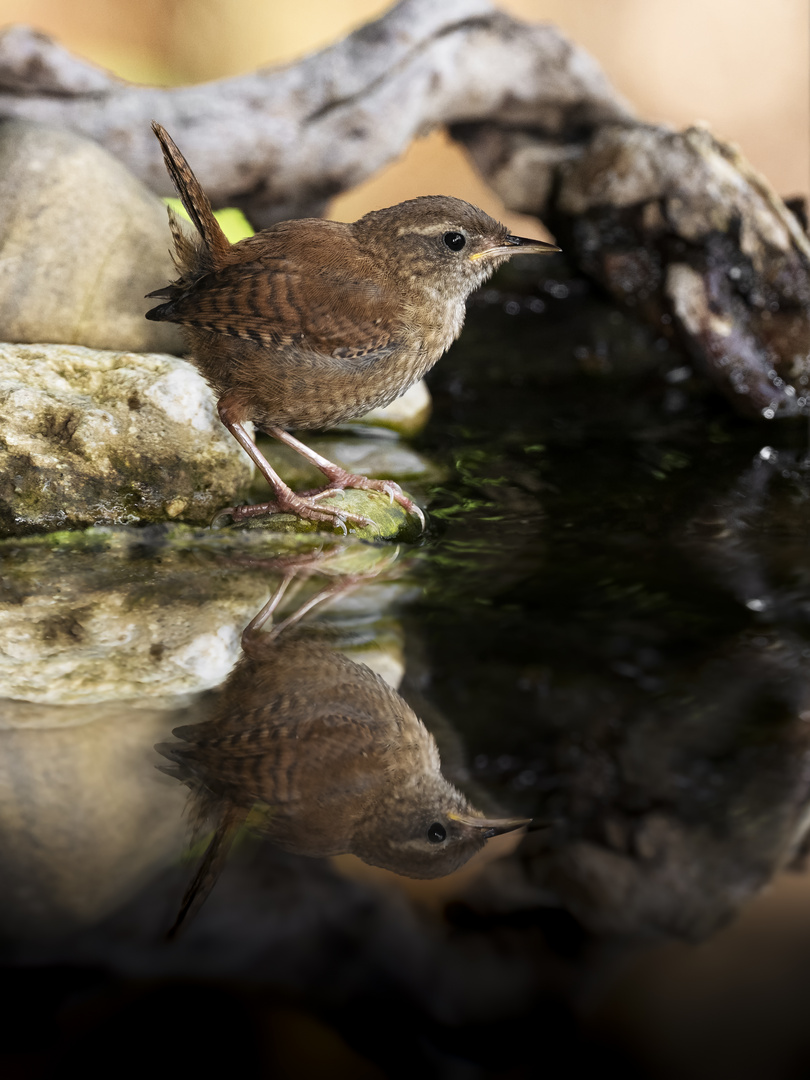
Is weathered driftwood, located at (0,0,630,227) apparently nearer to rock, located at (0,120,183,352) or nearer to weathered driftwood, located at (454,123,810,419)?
weathered driftwood, located at (454,123,810,419)

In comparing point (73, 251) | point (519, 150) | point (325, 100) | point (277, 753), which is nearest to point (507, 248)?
point (73, 251)

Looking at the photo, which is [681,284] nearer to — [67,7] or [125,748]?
[125,748]

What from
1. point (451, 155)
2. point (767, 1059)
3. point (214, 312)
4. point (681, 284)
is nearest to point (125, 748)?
point (767, 1059)

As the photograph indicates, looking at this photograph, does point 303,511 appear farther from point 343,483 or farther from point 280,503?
point 343,483

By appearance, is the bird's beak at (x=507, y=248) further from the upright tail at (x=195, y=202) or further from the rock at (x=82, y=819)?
the rock at (x=82, y=819)

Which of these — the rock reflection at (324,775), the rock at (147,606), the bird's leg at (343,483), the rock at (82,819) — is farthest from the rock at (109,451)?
the rock at (82,819)

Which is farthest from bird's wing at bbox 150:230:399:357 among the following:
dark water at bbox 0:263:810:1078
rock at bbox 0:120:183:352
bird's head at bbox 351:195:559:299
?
rock at bbox 0:120:183:352
